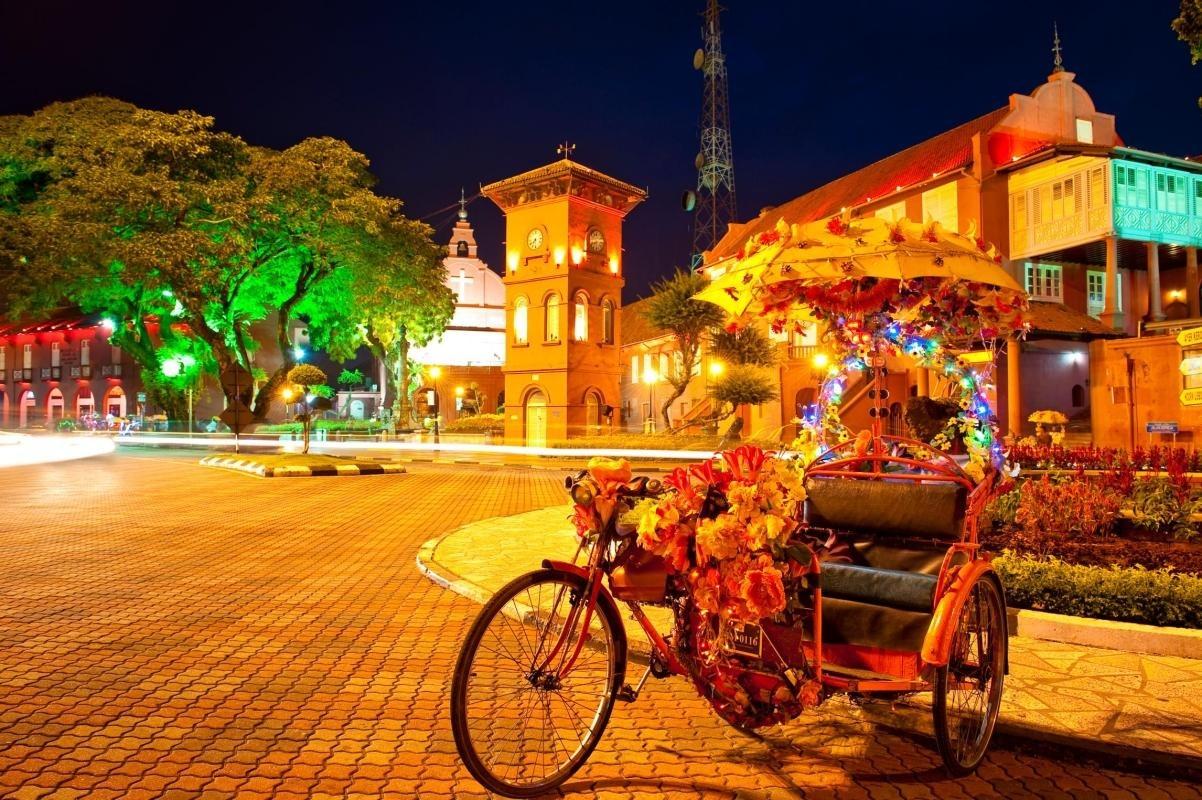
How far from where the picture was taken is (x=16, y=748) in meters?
3.94

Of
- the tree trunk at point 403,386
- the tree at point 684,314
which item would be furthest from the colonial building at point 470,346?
the tree at point 684,314

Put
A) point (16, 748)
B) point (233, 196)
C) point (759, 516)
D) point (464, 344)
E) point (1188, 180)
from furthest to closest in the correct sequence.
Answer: point (464, 344), point (233, 196), point (1188, 180), point (16, 748), point (759, 516)

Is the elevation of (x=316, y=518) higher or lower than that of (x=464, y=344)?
lower

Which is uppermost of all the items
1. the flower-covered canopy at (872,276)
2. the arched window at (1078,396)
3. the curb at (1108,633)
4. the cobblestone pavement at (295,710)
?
the flower-covered canopy at (872,276)

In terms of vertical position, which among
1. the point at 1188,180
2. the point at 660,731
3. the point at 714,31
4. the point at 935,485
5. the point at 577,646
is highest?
the point at 714,31

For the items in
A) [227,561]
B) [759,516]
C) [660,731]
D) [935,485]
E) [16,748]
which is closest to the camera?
[759,516]

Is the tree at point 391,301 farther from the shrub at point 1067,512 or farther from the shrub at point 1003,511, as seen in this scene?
the shrub at point 1067,512

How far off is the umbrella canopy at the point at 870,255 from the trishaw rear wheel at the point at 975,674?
8.82 feet

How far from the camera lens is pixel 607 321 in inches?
1629

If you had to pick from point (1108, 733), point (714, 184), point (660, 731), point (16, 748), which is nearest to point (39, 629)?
point (16, 748)

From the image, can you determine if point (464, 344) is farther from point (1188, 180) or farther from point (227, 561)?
point (227, 561)

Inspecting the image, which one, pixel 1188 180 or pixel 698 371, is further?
pixel 698 371

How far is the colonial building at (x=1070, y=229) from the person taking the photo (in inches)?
959

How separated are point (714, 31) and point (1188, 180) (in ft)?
112
